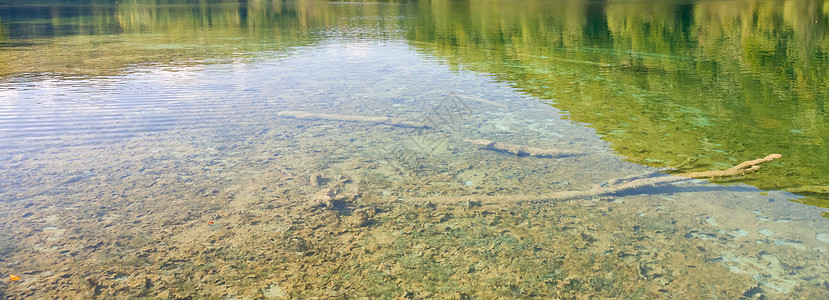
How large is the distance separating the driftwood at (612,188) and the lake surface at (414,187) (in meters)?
0.03

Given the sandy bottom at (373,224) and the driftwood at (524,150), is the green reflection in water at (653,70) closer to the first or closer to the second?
the driftwood at (524,150)

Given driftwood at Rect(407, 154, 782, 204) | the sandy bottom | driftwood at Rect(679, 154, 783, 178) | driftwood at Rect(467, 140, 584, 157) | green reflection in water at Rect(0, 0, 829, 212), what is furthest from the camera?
green reflection in water at Rect(0, 0, 829, 212)

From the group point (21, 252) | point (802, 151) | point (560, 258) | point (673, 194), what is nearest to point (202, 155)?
point (21, 252)

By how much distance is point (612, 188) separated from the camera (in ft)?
19.3

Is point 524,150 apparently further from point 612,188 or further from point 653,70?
point 653,70

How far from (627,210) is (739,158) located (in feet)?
8.23

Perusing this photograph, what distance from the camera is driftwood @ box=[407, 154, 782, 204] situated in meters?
5.70

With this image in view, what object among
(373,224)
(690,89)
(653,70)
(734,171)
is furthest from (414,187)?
(653,70)

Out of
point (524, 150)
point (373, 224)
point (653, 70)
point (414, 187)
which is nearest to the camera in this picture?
point (373, 224)

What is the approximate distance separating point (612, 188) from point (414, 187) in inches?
88.4

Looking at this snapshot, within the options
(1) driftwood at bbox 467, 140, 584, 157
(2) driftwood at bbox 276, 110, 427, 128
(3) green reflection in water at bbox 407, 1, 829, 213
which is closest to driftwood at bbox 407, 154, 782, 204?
(3) green reflection in water at bbox 407, 1, 829, 213

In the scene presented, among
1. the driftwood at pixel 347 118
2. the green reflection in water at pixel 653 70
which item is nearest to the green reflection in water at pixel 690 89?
the green reflection in water at pixel 653 70

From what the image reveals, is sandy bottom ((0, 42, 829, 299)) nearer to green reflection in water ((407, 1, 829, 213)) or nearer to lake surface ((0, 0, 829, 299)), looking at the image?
lake surface ((0, 0, 829, 299))

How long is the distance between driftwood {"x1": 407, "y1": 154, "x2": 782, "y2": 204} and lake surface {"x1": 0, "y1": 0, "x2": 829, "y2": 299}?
1.3 inches
